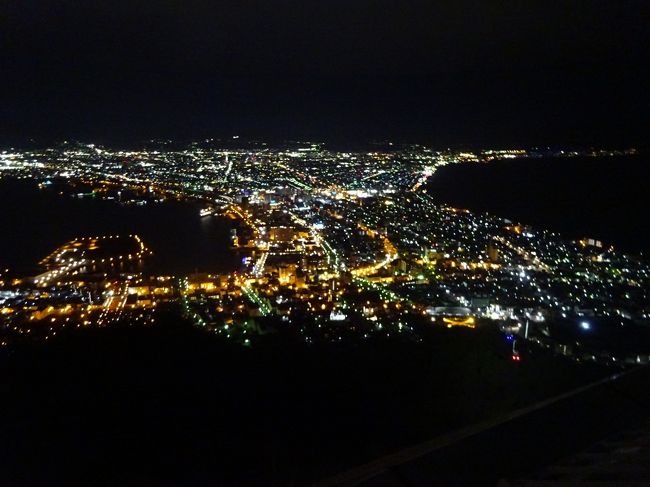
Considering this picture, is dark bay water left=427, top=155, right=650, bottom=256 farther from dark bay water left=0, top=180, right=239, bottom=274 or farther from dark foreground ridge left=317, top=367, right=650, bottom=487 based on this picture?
dark foreground ridge left=317, top=367, right=650, bottom=487

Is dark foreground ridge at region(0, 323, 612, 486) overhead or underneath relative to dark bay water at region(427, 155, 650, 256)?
overhead

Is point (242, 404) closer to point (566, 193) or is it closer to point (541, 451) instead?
point (541, 451)

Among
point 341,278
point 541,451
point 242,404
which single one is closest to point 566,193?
point 341,278

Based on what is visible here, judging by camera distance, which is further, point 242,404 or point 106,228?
point 106,228

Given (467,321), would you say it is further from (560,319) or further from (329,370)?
(329,370)

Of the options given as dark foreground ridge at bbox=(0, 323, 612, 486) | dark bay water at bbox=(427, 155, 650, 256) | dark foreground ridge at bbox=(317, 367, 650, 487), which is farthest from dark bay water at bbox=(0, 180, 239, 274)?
dark bay water at bbox=(427, 155, 650, 256)

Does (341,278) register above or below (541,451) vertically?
below
